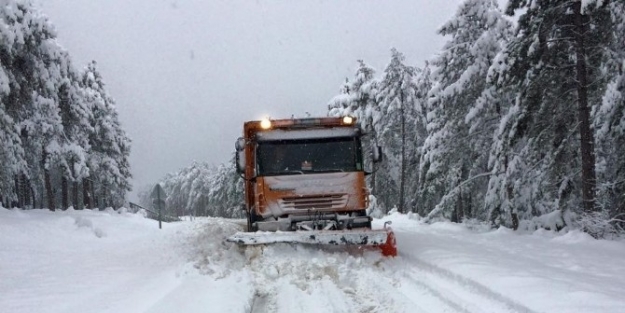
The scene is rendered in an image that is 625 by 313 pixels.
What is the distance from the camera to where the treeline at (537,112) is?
42.9ft

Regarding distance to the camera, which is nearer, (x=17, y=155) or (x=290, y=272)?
(x=290, y=272)

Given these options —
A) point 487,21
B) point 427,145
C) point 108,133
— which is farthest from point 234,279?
point 108,133

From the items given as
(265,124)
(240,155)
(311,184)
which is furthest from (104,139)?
(311,184)

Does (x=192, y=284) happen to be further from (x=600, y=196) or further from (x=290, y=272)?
(x=600, y=196)

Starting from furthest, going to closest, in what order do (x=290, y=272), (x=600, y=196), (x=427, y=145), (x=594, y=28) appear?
(x=427, y=145) < (x=600, y=196) < (x=594, y=28) < (x=290, y=272)

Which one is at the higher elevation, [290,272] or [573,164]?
[573,164]

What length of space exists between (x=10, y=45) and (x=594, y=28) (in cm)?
1661

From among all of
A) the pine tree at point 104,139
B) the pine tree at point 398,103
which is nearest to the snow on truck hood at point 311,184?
the pine tree at point 398,103

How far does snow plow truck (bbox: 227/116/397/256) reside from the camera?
418 inches

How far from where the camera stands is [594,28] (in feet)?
44.8

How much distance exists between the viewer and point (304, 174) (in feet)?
35.8

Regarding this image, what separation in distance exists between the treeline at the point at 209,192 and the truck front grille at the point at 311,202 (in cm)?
3667

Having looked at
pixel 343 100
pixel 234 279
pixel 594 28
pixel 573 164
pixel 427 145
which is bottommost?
pixel 234 279

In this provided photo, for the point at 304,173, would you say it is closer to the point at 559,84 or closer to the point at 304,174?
the point at 304,174
